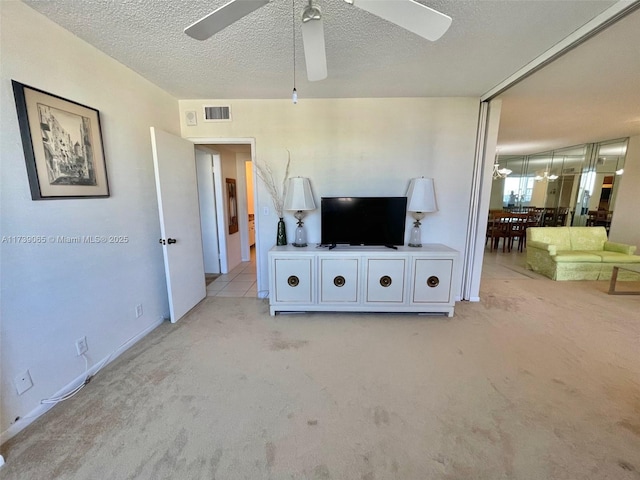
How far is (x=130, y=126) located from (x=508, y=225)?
24.1ft

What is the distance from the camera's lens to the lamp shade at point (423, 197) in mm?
2883

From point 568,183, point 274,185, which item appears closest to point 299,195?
point 274,185

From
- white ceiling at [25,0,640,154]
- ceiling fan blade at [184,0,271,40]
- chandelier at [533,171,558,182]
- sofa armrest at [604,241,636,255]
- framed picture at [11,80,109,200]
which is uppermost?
white ceiling at [25,0,640,154]

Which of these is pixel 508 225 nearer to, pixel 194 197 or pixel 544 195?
pixel 544 195

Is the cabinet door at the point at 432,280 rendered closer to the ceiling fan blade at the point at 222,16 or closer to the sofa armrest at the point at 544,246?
the ceiling fan blade at the point at 222,16

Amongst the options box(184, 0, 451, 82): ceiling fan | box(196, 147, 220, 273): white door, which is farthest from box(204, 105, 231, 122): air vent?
box(184, 0, 451, 82): ceiling fan

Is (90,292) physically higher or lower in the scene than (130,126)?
lower

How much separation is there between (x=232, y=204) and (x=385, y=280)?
3.28 meters

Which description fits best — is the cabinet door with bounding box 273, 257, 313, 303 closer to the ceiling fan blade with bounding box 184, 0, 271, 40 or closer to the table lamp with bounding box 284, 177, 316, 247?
the table lamp with bounding box 284, 177, 316, 247

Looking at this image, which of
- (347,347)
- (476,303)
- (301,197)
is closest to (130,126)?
(301,197)

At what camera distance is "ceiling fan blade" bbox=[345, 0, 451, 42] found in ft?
3.69

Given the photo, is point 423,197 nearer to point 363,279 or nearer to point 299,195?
point 363,279

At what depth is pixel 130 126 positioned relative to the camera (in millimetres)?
2332

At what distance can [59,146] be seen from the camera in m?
1.71
